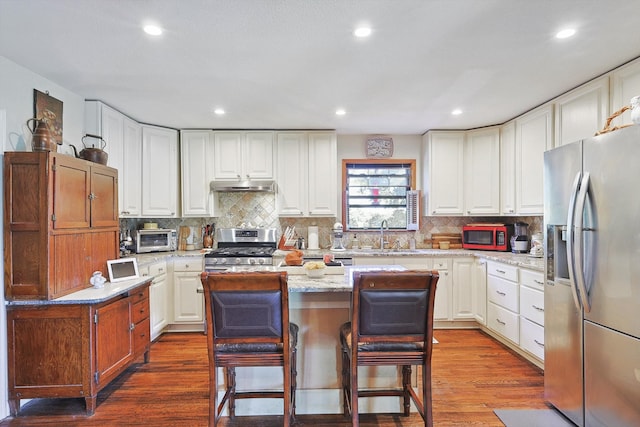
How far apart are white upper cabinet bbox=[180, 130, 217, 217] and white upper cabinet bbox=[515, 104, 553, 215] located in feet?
12.1

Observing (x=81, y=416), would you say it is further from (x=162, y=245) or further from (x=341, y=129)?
(x=341, y=129)

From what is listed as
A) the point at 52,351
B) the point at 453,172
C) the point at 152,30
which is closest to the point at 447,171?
the point at 453,172

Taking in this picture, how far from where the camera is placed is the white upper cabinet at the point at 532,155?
10.9 feet

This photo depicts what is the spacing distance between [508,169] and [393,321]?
9.98 feet

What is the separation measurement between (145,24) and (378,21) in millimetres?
1383

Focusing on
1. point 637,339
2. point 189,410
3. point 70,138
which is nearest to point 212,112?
point 70,138

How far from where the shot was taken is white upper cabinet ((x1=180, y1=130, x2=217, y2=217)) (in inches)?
167

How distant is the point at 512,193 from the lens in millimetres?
3834

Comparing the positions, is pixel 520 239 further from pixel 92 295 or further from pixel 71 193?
pixel 71 193

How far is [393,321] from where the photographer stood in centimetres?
177

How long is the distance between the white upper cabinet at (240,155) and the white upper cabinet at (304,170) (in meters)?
0.21

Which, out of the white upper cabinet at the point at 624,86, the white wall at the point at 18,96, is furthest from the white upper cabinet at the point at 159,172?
the white upper cabinet at the point at 624,86

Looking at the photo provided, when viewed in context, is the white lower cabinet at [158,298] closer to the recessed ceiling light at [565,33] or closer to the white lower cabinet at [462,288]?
the white lower cabinet at [462,288]

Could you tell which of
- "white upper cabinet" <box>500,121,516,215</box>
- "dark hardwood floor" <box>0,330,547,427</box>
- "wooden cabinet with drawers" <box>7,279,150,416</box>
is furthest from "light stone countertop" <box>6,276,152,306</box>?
"white upper cabinet" <box>500,121,516,215</box>
